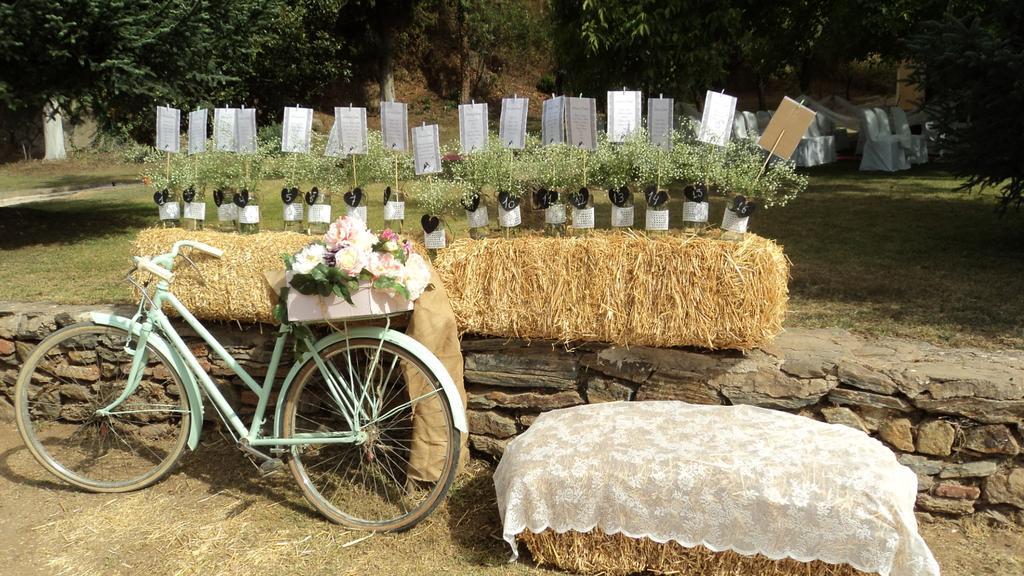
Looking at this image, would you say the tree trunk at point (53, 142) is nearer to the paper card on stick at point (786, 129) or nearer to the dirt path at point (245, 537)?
the dirt path at point (245, 537)

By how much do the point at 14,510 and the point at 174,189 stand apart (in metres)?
1.95

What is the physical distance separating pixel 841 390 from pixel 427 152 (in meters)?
2.15

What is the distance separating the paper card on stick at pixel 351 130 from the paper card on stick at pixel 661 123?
57.1 inches

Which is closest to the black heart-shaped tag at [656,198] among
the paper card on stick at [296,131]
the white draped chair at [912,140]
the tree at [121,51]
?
the paper card on stick at [296,131]

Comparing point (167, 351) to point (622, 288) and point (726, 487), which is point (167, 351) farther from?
point (726, 487)

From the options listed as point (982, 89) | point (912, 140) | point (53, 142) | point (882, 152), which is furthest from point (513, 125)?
point (53, 142)

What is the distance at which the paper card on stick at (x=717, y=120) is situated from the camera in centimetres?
373

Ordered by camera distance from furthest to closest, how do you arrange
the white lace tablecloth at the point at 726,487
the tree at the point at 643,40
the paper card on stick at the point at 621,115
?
the tree at the point at 643,40 < the paper card on stick at the point at 621,115 < the white lace tablecloth at the point at 726,487

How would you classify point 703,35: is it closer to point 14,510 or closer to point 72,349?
point 72,349

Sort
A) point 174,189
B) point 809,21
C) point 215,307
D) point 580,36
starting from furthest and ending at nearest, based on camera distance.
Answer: point 809,21
point 580,36
point 174,189
point 215,307

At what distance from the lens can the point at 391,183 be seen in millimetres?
4406

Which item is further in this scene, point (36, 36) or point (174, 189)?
point (36, 36)

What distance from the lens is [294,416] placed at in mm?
3492

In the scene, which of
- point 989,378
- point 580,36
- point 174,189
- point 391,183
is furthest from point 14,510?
point 580,36
